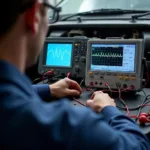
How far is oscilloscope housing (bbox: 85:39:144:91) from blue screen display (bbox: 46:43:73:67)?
0.22m

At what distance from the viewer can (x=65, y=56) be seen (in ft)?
5.51

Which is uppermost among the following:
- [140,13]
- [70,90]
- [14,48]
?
[140,13]


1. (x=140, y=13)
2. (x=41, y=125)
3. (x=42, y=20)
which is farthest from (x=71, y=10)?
(x=41, y=125)

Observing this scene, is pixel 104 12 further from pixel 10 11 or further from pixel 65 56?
pixel 10 11

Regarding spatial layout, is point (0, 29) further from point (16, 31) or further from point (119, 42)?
point (119, 42)

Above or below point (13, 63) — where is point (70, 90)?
below

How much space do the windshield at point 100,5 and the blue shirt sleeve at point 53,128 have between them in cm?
148

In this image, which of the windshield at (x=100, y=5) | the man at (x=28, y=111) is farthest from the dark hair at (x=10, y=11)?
the windshield at (x=100, y=5)

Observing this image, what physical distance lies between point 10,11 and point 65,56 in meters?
1.09

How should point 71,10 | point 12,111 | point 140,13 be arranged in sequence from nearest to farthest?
point 12,111 < point 140,13 < point 71,10

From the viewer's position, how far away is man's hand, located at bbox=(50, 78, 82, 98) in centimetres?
134

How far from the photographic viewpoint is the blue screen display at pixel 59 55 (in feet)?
5.48

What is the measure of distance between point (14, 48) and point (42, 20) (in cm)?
11

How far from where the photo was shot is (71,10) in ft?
7.43
